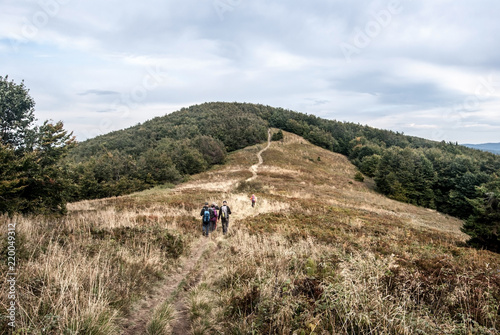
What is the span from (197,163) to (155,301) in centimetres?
6064

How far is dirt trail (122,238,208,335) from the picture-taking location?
389 cm

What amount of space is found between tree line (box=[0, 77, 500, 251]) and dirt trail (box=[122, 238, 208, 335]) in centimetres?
795

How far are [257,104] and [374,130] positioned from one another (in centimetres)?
8751

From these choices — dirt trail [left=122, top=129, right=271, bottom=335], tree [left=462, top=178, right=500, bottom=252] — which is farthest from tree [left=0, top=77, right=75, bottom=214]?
tree [left=462, top=178, right=500, bottom=252]

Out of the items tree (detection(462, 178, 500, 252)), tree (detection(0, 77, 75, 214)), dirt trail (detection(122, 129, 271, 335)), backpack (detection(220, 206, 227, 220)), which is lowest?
tree (detection(462, 178, 500, 252))

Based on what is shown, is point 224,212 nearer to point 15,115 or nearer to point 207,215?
point 207,215

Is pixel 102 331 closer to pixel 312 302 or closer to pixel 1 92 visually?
pixel 312 302

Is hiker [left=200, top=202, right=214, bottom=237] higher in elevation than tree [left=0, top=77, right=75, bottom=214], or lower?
lower

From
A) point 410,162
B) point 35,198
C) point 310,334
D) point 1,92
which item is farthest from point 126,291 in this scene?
point 410,162

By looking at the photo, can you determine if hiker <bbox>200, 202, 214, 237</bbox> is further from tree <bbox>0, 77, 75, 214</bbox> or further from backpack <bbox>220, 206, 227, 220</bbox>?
tree <bbox>0, 77, 75, 214</bbox>

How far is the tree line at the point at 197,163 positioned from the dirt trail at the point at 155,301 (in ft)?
26.1

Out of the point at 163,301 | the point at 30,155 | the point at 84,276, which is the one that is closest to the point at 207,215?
the point at 163,301

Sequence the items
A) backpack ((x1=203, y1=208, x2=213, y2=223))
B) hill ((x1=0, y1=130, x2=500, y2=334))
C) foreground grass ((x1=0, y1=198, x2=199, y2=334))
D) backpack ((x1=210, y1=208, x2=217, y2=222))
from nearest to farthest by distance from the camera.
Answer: foreground grass ((x1=0, y1=198, x2=199, y2=334)) → hill ((x1=0, y1=130, x2=500, y2=334)) → backpack ((x1=203, y1=208, x2=213, y2=223)) → backpack ((x1=210, y1=208, x2=217, y2=222))

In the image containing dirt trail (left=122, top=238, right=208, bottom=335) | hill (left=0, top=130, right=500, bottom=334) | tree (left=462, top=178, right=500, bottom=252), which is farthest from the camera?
tree (left=462, top=178, right=500, bottom=252)
